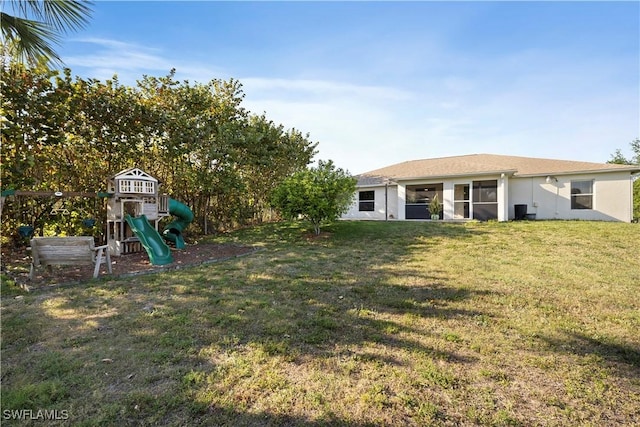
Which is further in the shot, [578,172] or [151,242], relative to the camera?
[578,172]

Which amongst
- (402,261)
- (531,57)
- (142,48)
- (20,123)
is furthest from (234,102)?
(531,57)

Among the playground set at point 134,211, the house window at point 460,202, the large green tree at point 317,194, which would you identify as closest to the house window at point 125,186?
the playground set at point 134,211

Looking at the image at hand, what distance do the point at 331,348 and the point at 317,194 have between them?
7210 mm

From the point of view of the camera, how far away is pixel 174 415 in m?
2.08

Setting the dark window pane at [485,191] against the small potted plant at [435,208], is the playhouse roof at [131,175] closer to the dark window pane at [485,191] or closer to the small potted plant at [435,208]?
the small potted plant at [435,208]

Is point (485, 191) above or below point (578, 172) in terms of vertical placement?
below

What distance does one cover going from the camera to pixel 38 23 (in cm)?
402

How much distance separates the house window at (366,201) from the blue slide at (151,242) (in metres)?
13.2

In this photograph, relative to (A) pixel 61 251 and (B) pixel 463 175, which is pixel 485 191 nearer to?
(B) pixel 463 175

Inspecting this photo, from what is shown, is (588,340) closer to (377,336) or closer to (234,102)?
(377,336)

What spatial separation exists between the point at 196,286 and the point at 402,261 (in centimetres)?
448

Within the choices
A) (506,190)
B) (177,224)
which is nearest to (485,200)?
(506,190)

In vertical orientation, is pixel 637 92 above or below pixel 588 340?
above

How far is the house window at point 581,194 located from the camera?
14.7 metres
